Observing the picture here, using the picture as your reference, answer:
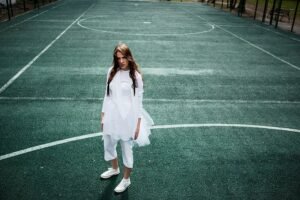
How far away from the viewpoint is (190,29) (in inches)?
763

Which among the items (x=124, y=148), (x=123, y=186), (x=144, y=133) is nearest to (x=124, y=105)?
(x=144, y=133)

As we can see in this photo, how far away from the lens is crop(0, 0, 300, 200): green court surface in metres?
5.04

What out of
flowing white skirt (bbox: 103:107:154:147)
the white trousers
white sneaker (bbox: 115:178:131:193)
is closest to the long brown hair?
flowing white skirt (bbox: 103:107:154:147)

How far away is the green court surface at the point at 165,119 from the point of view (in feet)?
16.5

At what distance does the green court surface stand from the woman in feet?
2.99

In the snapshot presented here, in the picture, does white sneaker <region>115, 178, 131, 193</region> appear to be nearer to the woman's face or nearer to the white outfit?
the white outfit

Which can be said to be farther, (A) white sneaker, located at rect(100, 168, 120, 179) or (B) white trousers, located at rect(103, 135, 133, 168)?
(A) white sneaker, located at rect(100, 168, 120, 179)

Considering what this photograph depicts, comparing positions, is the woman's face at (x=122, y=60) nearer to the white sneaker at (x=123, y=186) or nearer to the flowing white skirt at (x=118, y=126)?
the flowing white skirt at (x=118, y=126)

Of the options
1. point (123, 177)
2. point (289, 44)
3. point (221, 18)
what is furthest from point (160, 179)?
point (221, 18)

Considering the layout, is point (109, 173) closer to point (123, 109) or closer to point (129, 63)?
point (123, 109)

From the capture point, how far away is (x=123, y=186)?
190 inches

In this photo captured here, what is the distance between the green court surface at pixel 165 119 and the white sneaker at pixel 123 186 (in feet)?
0.25

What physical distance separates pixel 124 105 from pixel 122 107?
38 millimetres

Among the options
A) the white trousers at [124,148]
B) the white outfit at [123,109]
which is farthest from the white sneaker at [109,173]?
the white outfit at [123,109]
